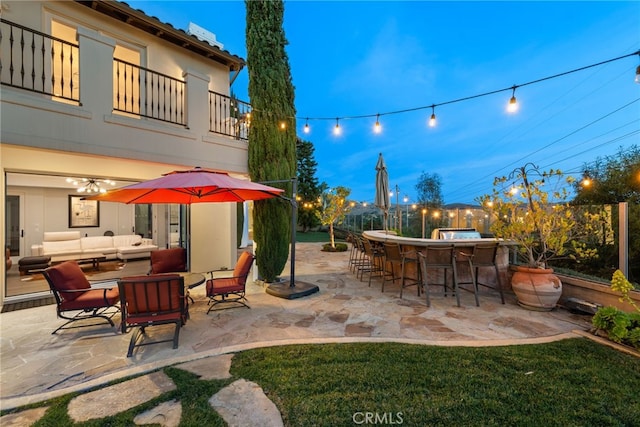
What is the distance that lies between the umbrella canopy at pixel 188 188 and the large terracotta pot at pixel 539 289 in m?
4.76

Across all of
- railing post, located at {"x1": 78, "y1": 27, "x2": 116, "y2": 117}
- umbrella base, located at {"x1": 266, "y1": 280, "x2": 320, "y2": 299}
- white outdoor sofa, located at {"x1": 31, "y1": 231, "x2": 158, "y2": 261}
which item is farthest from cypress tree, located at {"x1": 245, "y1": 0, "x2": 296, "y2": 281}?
white outdoor sofa, located at {"x1": 31, "y1": 231, "x2": 158, "y2": 261}

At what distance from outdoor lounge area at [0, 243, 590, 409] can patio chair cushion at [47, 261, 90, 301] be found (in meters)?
0.59

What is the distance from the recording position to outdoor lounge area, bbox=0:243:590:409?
9.52 ft

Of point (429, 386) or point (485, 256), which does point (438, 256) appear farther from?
point (429, 386)

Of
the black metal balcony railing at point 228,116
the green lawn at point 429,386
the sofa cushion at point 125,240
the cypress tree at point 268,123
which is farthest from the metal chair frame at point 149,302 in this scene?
the sofa cushion at point 125,240

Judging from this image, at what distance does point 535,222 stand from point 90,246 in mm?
12578

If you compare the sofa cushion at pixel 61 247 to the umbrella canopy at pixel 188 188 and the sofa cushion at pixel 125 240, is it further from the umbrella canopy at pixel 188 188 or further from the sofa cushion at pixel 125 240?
the umbrella canopy at pixel 188 188

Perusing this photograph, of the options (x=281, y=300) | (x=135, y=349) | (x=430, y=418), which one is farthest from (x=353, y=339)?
(x=135, y=349)

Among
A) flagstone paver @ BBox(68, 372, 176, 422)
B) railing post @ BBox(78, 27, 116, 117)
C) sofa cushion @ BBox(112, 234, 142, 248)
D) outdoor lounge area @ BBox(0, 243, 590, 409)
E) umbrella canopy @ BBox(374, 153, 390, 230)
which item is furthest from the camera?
sofa cushion @ BBox(112, 234, 142, 248)

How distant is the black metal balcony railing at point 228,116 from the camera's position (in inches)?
274

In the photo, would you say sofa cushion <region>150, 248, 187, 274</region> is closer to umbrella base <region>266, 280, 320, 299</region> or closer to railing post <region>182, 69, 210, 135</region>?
umbrella base <region>266, 280, 320, 299</region>

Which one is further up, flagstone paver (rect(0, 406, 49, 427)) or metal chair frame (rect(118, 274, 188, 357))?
metal chair frame (rect(118, 274, 188, 357))

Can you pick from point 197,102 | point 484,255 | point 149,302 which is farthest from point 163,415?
point 197,102

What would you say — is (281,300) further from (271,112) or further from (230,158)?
(271,112)
